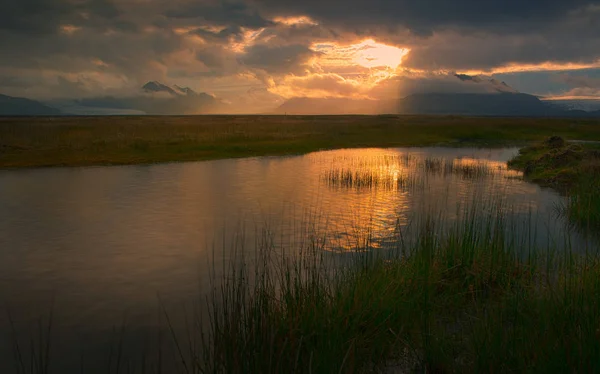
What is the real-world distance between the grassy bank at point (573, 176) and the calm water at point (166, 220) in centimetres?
75

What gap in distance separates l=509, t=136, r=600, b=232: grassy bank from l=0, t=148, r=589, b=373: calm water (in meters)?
0.75

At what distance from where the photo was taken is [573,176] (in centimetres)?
2112

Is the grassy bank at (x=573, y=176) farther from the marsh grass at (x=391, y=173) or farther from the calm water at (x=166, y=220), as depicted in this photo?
the marsh grass at (x=391, y=173)

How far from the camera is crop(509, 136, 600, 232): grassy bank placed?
13.4 m

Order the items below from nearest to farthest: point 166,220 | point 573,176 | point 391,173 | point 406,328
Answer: point 406,328
point 166,220
point 573,176
point 391,173

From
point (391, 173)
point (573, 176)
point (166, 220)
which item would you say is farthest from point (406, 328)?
point (391, 173)

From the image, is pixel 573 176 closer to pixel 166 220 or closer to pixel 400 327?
pixel 166 220

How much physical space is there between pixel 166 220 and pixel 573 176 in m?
17.8

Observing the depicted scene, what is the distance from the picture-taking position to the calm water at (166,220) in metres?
8.38

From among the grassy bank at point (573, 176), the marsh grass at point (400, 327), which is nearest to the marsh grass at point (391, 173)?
the grassy bank at point (573, 176)

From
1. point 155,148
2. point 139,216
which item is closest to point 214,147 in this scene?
point 155,148

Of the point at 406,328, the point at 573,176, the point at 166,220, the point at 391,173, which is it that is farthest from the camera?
the point at 391,173

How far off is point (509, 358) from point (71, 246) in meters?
10.7

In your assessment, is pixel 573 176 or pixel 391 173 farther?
pixel 391 173
